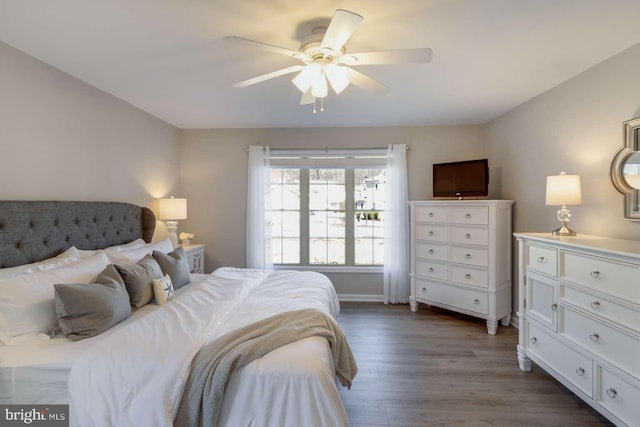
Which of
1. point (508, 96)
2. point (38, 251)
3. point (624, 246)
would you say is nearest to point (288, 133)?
point (508, 96)

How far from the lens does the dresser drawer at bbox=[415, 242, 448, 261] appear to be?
3.48 meters

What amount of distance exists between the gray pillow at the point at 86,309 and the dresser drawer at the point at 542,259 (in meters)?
2.87

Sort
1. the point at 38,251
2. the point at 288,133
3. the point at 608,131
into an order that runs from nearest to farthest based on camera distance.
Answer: the point at 38,251 → the point at 608,131 → the point at 288,133

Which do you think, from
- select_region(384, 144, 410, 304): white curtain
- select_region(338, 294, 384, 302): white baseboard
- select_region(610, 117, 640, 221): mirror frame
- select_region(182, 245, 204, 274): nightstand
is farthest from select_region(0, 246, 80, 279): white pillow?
select_region(610, 117, 640, 221): mirror frame

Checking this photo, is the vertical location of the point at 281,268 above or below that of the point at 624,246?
below

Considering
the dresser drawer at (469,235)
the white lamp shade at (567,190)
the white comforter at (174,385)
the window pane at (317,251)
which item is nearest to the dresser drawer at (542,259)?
the white lamp shade at (567,190)

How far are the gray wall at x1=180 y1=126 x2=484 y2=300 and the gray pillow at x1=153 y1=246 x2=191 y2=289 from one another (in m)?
1.52

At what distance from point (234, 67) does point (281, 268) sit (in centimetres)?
268

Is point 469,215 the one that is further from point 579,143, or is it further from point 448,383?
point 448,383

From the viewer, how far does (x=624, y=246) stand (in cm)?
177

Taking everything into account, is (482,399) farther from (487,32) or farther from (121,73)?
(121,73)

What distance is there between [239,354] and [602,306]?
6.76ft

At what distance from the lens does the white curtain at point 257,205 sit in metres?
3.99

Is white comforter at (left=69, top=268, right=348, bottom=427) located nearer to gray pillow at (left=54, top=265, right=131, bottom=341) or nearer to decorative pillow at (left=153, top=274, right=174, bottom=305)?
gray pillow at (left=54, top=265, right=131, bottom=341)
